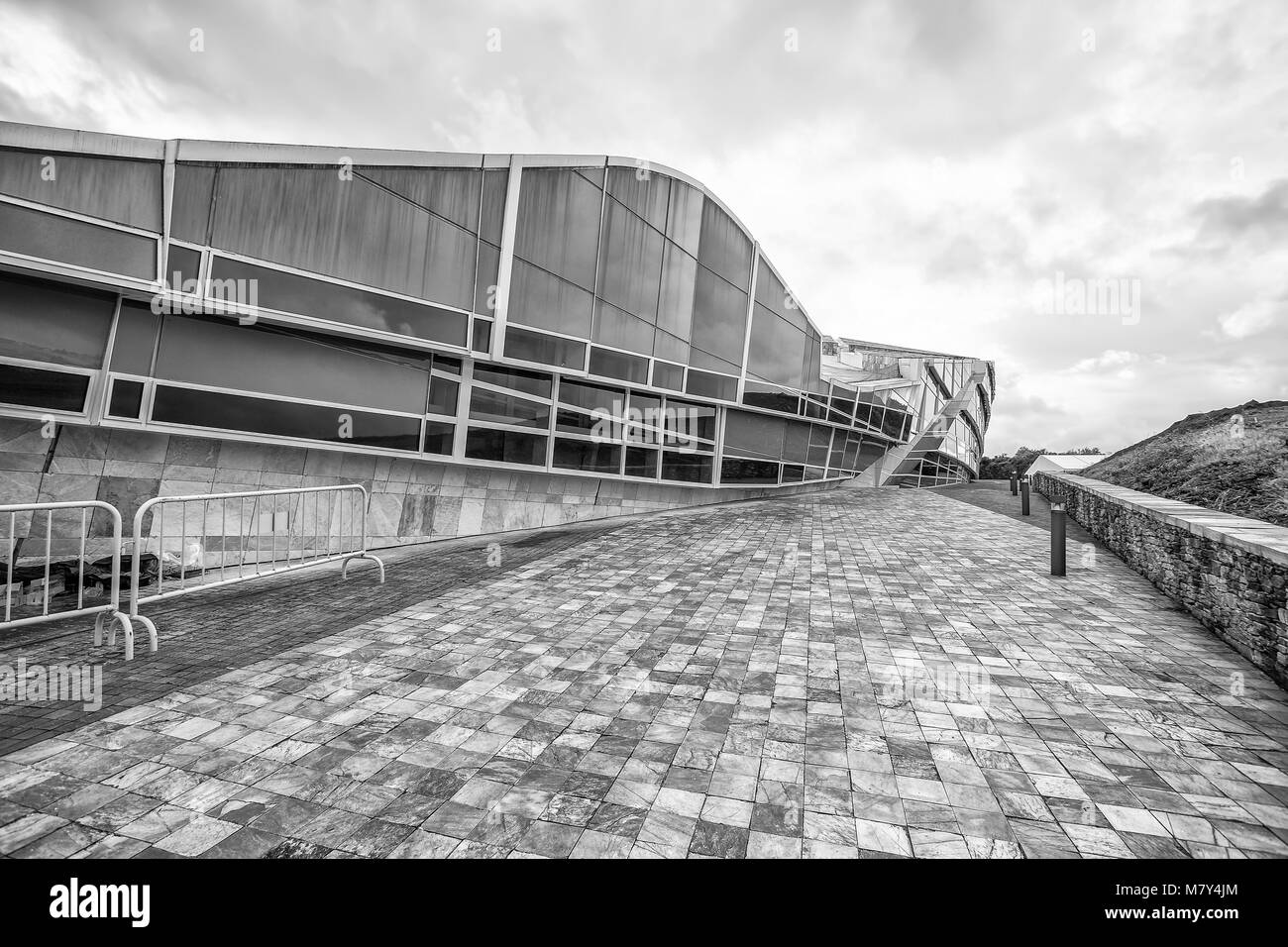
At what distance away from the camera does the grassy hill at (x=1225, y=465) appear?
8.50m

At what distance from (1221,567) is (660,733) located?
19.8ft

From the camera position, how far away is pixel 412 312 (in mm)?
10367

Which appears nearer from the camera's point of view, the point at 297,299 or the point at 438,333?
the point at 297,299

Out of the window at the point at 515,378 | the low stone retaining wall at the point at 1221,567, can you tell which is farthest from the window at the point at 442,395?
the low stone retaining wall at the point at 1221,567

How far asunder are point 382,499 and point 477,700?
743 centimetres

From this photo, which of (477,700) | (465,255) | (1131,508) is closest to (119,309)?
(465,255)

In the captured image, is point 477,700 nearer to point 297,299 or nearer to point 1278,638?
point 1278,638

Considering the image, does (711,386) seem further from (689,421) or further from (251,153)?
(251,153)

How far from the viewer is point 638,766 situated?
326cm

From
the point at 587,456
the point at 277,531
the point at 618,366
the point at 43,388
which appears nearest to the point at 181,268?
the point at 43,388

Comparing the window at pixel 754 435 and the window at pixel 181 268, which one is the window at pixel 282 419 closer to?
the window at pixel 181 268

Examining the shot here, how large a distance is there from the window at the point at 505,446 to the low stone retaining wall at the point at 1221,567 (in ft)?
35.2
